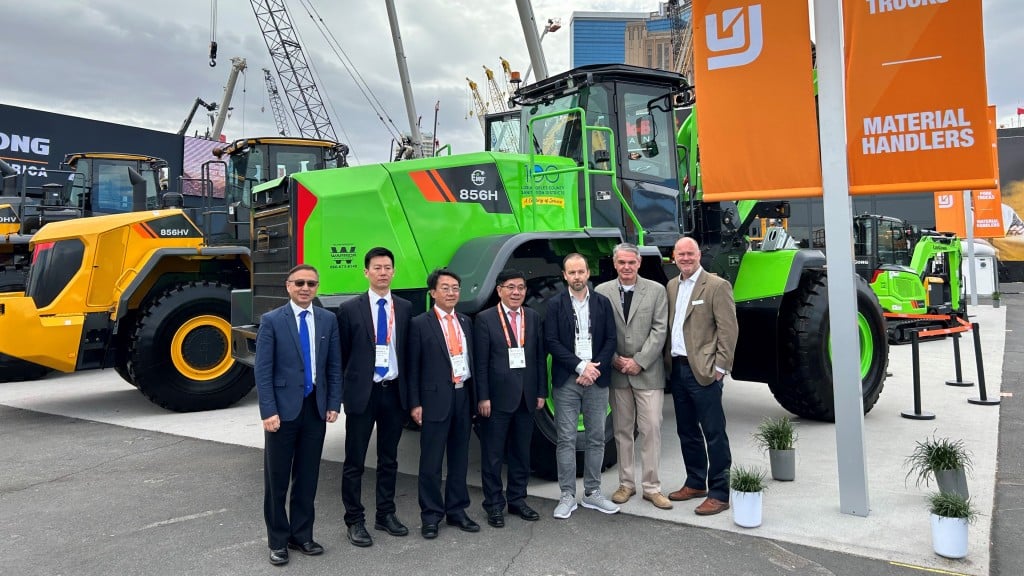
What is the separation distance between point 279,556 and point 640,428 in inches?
87.8

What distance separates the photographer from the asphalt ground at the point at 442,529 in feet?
11.2

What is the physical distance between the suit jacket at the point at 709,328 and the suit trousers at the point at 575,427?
1.99 ft

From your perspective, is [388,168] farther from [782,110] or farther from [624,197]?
[782,110]

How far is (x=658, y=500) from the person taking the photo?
4121 mm

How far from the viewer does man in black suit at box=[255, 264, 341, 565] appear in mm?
3439

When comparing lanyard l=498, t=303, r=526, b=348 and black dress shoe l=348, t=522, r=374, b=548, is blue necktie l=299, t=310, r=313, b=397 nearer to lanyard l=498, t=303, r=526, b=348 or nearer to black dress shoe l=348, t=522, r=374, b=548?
black dress shoe l=348, t=522, r=374, b=548

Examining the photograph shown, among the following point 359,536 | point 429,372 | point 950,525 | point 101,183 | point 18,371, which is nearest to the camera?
point 950,525

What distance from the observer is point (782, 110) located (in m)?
4.15

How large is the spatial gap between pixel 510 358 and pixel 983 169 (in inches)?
111

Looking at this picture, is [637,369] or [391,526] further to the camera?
[637,369]

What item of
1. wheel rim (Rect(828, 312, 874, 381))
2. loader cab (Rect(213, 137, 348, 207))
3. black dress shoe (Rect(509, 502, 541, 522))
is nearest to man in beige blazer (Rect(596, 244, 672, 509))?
black dress shoe (Rect(509, 502, 541, 522))

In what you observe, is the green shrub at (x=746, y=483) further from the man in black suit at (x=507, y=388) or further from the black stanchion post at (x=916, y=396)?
the black stanchion post at (x=916, y=396)

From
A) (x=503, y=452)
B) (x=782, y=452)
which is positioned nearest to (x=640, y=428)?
(x=503, y=452)

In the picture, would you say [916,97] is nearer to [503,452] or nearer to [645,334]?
[645,334]
